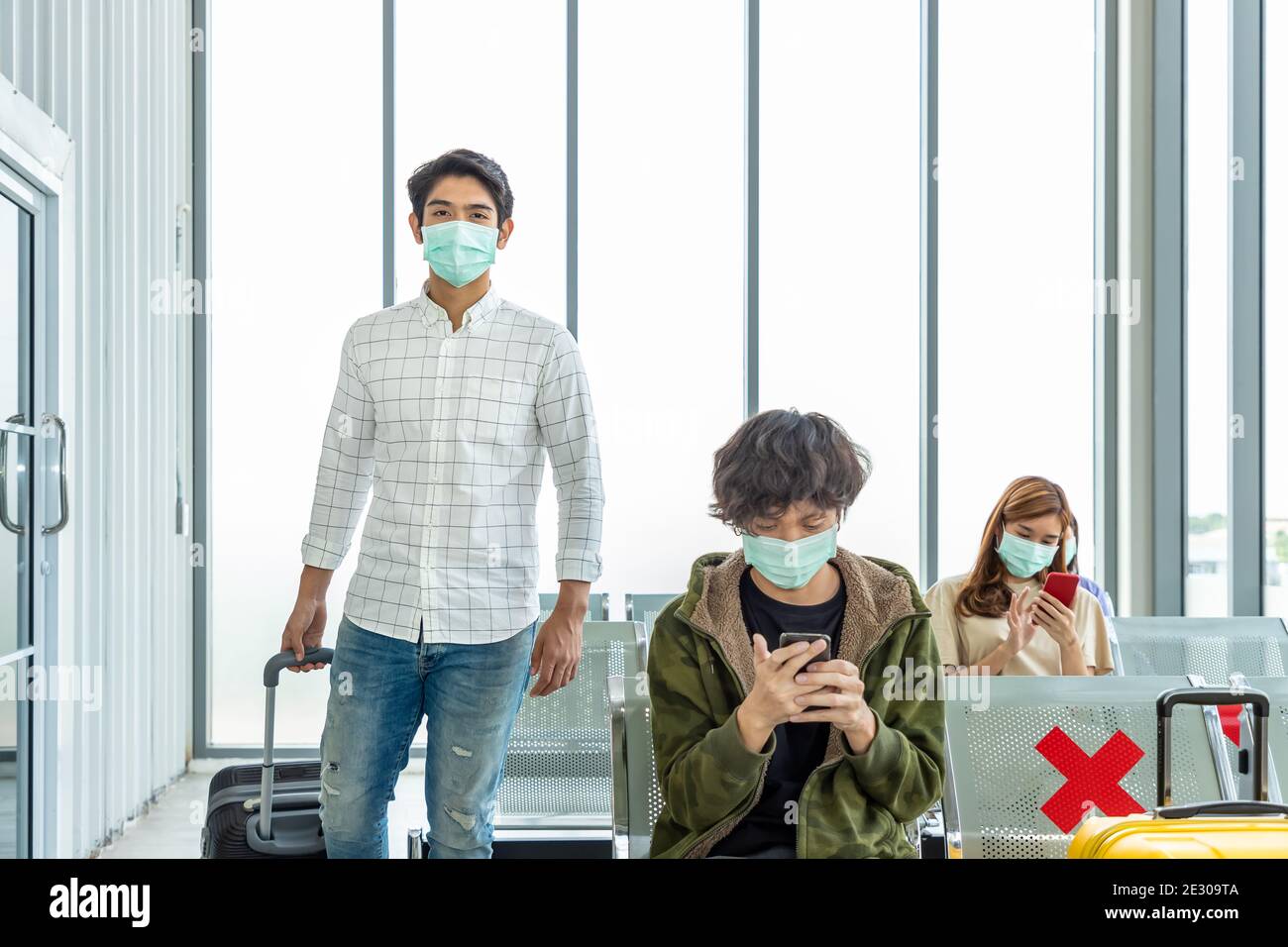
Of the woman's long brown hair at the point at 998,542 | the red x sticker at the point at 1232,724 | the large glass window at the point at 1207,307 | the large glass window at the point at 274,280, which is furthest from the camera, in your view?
the large glass window at the point at 274,280

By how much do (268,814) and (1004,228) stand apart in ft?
11.8

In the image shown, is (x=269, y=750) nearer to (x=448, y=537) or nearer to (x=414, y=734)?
(x=414, y=734)

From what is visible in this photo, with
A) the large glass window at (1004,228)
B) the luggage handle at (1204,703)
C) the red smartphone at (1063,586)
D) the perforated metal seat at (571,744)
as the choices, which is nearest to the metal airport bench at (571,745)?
the perforated metal seat at (571,744)

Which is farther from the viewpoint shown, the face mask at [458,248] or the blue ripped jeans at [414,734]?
the face mask at [458,248]

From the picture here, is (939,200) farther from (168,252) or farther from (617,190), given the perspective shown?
(168,252)

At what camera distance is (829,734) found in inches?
53.9

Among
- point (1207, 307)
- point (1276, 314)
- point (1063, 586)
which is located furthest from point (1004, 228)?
point (1063, 586)

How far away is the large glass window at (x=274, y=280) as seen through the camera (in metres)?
3.98

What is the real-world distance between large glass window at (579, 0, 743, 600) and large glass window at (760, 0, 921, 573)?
167 millimetres

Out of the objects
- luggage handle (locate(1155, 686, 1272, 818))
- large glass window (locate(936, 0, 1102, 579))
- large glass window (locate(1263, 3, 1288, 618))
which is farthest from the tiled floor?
large glass window (locate(1263, 3, 1288, 618))

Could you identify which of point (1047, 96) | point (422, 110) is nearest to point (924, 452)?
point (1047, 96)

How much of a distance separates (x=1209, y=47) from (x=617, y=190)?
2.26 metres

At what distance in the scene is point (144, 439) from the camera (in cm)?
350

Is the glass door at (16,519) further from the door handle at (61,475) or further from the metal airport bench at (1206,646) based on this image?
the metal airport bench at (1206,646)
